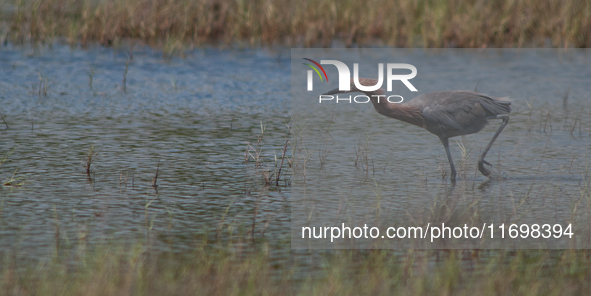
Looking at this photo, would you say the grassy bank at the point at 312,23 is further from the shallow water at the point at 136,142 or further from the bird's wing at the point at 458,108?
the bird's wing at the point at 458,108

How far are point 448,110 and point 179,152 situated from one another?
2.46m

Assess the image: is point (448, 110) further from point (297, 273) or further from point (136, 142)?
point (136, 142)

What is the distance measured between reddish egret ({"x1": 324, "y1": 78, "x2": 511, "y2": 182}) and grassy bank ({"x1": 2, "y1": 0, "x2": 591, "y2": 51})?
273 inches

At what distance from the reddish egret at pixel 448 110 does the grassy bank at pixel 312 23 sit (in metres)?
6.93

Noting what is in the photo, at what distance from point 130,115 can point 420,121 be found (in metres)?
3.72

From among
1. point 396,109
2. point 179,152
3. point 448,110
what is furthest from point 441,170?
point 179,152

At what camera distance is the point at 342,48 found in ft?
47.1

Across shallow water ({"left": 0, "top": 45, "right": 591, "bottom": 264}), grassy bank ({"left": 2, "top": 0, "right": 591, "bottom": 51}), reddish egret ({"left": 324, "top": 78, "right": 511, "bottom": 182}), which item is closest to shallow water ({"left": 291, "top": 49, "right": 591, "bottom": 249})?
shallow water ({"left": 0, "top": 45, "right": 591, "bottom": 264})

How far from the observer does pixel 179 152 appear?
7945 millimetres

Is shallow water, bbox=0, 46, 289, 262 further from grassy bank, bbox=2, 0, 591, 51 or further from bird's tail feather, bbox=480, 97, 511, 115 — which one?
bird's tail feather, bbox=480, 97, 511, 115

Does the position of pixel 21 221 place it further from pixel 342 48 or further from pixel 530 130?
pixel 342 48

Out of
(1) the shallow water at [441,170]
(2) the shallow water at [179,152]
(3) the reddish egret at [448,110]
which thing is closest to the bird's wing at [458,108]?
(3) the reddish egret at [448,110]

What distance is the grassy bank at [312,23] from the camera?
14.1 m

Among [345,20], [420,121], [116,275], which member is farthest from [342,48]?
[116,275]
